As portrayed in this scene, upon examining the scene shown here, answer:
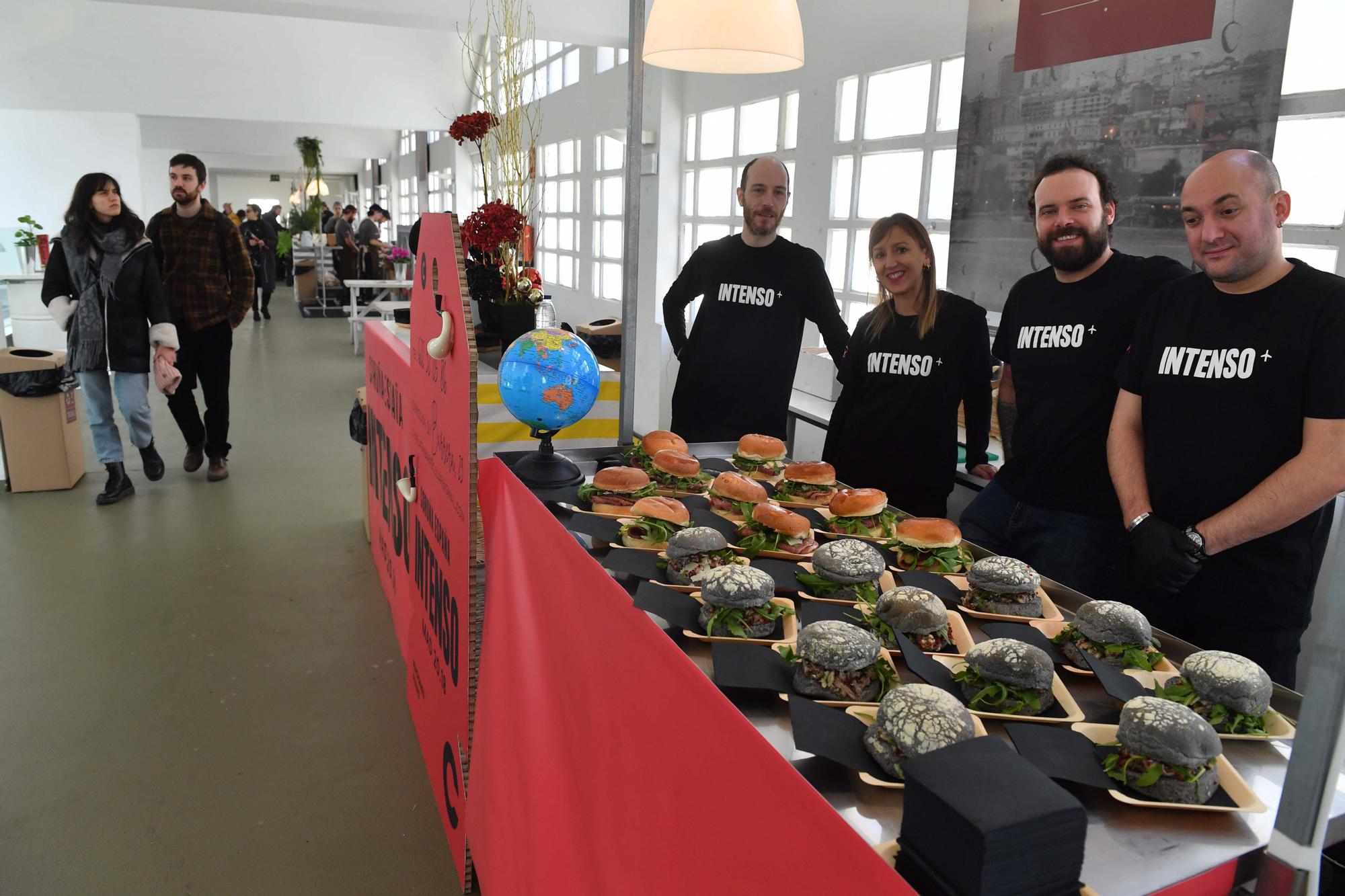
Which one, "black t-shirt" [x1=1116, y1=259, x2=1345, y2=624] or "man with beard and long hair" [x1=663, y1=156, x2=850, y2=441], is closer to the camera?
"black t-shirt" [x1=1116, y1=259, x2=1345, y2=624]

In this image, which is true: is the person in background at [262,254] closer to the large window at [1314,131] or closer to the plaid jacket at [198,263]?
the plaid jacket at [198,263]

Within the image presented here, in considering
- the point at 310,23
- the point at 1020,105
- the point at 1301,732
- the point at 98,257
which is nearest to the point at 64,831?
the point at 1301,732

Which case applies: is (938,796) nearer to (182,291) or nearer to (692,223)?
(182,291)

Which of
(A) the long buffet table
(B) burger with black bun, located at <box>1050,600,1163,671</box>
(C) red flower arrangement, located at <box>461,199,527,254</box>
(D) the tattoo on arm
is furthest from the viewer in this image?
(C) red flower arrangement, located at <box>461,199,527,254</box>

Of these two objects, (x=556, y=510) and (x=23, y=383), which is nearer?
(x=556, y=510)

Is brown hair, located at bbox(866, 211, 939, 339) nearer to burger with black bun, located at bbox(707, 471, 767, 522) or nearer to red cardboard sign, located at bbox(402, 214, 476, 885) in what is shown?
burger with black bun, located at bbox(707, 471, 767, 522)

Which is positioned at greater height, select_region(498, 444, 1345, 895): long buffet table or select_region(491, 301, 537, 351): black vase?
select_region(491, 301, 537, 351): black vase

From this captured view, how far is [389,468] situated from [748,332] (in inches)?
54.0

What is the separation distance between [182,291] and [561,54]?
691 cm

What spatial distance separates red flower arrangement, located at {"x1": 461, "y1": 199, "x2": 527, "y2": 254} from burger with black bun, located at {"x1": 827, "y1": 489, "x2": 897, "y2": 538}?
1.85m

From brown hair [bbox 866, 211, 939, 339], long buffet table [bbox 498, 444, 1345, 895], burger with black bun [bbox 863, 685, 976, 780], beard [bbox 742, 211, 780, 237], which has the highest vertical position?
beard [bbox 742, 211, 780, 237]

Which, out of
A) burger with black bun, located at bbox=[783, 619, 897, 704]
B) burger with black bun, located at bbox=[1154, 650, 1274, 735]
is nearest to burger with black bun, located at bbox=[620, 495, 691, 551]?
burger with black bun, located at bbox=[783, 619, 897, 704]

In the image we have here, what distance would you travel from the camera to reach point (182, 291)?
184 inches

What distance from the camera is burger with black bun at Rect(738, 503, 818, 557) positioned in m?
1.69
